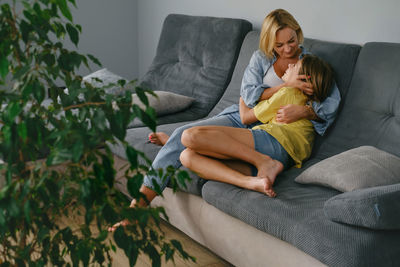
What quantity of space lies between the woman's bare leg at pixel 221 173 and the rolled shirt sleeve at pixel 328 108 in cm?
47

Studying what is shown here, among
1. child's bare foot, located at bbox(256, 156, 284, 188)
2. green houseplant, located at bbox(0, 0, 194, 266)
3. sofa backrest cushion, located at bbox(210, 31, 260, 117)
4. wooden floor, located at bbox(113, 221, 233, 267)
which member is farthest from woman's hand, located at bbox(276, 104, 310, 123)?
green houseplant, located at bbox(0, 0, 194, 266)

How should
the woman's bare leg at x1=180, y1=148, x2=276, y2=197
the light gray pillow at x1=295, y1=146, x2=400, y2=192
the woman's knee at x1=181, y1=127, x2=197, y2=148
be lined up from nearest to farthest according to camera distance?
the light gray pillow at x1=295, y1=146, x2=400, y2=192, the woman's bare leg at x1=180, y1=148, x2=276, y2=197, the woman's knee at x1=181, y1=127, x2=197, y2=148

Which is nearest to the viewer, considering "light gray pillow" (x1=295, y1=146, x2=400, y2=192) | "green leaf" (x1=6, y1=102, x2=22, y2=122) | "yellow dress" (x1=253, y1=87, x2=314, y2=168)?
"green leaf" (x1=6, y1=102, x2=22, y2=122)

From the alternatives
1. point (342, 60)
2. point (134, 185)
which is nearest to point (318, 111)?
point (342, 60)

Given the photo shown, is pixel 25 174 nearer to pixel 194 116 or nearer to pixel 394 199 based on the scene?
pixel 394 199

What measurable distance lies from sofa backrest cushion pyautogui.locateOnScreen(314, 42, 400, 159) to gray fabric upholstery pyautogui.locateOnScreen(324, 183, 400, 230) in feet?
1.89

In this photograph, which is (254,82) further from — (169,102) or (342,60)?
(169,102)

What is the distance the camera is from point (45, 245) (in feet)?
3.05

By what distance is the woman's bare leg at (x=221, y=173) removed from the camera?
1.85 metres

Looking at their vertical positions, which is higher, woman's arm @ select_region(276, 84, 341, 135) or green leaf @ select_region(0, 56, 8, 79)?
green leaf @ select_region(0, 56, 8, 79)

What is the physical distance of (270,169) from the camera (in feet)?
6.53

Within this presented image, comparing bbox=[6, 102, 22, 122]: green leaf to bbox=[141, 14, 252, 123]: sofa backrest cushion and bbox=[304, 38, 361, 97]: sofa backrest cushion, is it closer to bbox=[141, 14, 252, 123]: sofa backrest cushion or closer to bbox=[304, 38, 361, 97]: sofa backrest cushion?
bbox=[304, 38, 361, 97]: sofa backrest cushion

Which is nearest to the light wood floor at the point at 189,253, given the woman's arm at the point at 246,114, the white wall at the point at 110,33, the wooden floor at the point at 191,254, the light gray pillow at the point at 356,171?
the wooden floor at the point at 191,254

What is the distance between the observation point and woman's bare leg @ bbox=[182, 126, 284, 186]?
6.66 feet
